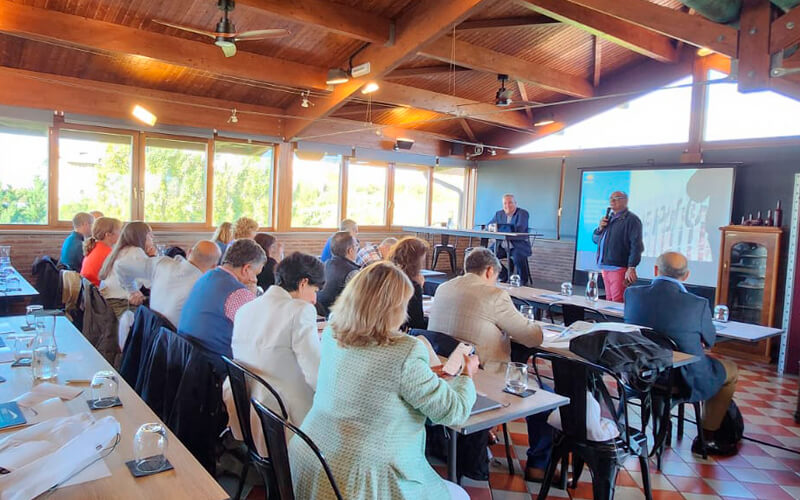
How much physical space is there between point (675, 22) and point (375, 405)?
5015 millimetres

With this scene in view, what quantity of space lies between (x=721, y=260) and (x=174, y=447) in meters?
6.79

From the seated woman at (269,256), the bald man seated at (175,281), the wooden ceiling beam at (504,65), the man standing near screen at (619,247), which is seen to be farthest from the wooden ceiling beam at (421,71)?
the bald man seated at (175,281)

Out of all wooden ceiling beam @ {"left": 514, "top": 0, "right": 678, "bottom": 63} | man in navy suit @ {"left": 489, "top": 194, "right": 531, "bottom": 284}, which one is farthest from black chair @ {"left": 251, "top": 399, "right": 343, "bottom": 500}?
man in navy suit @ {"left": 489, "top": 194, "right": 531, "bottom": 284}

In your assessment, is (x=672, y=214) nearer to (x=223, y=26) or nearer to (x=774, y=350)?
(x=774, y=350)

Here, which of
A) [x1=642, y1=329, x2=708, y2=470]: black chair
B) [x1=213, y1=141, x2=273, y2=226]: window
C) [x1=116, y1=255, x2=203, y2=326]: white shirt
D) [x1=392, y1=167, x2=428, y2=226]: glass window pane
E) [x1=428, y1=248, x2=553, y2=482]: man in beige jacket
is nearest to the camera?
[x1=428, y1=248, x2=553, y2=482]: man in beige jacket

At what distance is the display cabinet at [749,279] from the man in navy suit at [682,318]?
3.35 metres

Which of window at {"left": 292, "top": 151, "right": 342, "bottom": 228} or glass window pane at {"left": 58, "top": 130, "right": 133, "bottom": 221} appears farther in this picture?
window at {"left": 292, "top": 151, "right": 342, "bottom": 228}

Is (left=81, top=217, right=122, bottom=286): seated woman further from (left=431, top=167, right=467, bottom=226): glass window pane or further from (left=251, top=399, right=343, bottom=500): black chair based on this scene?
(left=431, top=167, right=467, bottom=226): glass window pane

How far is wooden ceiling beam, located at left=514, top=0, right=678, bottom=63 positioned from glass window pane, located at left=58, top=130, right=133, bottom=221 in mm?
5718

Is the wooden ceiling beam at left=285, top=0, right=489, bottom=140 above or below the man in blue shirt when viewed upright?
above


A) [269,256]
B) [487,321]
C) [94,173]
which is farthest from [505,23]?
[94,173]

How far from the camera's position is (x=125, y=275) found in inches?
165

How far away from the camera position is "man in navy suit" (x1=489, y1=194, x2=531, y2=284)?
28.7 feet

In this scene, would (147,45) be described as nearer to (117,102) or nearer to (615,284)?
(117,102)
